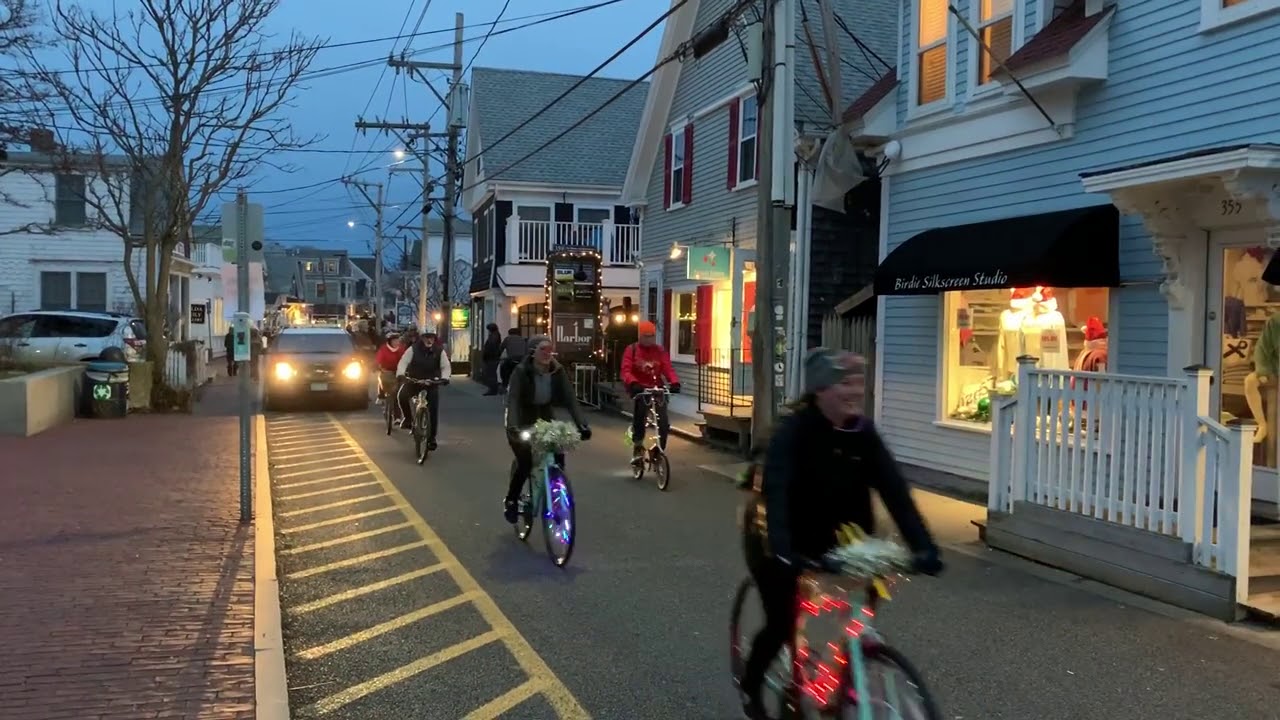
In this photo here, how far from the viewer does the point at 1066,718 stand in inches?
203

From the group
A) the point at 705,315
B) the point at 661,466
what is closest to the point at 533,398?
the point at 661,466

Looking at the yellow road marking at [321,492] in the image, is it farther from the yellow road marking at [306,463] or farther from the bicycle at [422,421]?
the yellow road marking at [306,463]

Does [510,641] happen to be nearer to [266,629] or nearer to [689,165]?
[266,629]

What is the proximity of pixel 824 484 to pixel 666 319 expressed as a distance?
62.7ft

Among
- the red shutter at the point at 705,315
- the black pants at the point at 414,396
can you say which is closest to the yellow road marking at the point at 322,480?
the black pants at the point at 414,396

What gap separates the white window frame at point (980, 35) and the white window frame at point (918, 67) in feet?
0.81

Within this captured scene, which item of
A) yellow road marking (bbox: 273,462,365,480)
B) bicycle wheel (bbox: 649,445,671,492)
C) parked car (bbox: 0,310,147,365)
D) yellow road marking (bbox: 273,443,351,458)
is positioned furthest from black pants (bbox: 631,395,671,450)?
parked car (bbox: 0,310,147,365)

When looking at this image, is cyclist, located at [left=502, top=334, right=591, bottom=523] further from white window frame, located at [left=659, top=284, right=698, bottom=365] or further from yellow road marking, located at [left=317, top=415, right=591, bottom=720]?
white window frame, located at [left=659, top=284, right=698, bottom=365]

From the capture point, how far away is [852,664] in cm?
384

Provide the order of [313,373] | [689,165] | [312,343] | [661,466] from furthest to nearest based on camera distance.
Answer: [312,343] < [689,165] < [313,373] < [661,466]

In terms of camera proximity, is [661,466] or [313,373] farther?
[313,373]

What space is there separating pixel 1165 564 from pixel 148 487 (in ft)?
31.6

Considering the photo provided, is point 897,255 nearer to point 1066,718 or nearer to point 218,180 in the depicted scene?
point 1066,718

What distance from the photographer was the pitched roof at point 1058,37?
10.5 m
